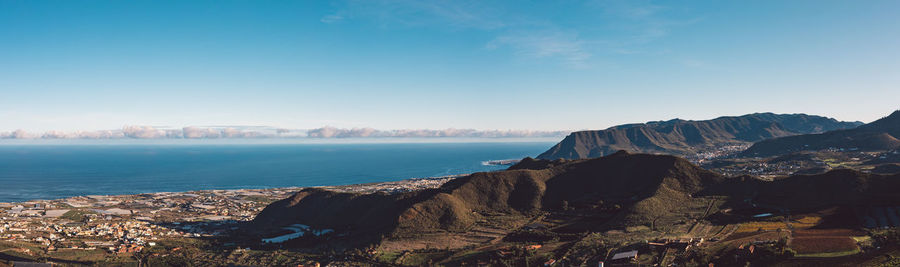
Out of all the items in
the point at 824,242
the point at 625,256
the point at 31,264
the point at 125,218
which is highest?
the point at 824,242

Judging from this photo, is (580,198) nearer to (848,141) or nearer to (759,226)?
(759,226)

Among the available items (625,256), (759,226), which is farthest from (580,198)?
(625,256)

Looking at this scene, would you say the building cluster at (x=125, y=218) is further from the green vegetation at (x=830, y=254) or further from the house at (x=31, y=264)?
the green vegetation at (x=830, y=254)

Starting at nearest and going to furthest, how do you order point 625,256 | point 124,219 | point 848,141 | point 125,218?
point 625,256, point 124,219, point 125,218, point 848,141

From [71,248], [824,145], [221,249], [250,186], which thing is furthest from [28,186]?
[824,145]

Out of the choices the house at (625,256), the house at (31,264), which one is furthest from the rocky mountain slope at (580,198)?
the house at (31,264)

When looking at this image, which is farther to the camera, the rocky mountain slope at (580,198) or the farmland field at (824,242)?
the rocky mountain slope at (580,198)

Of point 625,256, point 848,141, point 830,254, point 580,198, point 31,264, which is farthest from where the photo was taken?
point 848,141

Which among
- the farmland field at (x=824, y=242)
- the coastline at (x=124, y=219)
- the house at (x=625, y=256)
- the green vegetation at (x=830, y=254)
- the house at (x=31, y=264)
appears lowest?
the coastline at (x=124, y=219)

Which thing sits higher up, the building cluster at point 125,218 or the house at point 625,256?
the house at point 625,256

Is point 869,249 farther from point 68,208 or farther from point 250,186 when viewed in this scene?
point 250,186

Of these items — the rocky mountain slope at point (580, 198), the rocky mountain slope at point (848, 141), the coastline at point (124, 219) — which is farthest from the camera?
the rocky mountain slope at point (848, 141)
